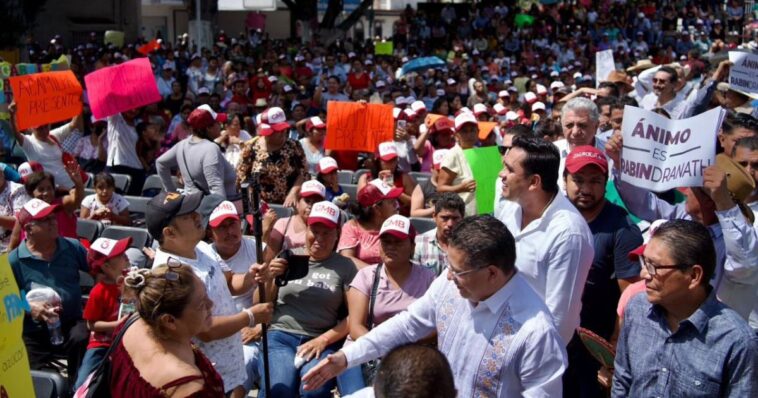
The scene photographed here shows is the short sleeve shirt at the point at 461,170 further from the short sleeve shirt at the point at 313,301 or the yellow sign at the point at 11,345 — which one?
the yellow sign at the point at 11,345

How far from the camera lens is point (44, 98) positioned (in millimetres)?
9273

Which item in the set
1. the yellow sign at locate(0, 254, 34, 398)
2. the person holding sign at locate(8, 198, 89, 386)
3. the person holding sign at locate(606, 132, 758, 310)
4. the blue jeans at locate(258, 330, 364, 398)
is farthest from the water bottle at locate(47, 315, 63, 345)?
the person holding sign at locate(606, 132, 758, 310)

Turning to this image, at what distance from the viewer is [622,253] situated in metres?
4.03

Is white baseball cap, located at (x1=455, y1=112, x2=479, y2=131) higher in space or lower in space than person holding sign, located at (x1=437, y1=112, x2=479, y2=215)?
higher

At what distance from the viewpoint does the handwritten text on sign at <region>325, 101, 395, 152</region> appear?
33.0ft

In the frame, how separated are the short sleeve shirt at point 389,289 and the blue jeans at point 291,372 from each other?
1.17 feet

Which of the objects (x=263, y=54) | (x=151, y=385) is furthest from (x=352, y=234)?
(x=263, y=54)

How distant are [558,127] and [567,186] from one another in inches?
158

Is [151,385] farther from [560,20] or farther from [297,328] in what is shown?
[560,20]

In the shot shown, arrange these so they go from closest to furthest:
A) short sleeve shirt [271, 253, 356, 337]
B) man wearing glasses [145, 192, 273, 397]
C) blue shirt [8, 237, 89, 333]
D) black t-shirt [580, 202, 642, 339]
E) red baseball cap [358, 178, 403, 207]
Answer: black t-shirt [580, 202, 642, 339] → man wearing glasses [145, 192, 273, 397] → short sleeve shirt [271, 253, 356, 337] → blue shirt [8, 237, 89, 333] → red baseball cap [358, 178, 403, 207]

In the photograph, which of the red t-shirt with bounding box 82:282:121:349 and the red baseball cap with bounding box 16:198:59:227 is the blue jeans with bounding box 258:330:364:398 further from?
the red baseball cap with bounding box 16:198:59:227

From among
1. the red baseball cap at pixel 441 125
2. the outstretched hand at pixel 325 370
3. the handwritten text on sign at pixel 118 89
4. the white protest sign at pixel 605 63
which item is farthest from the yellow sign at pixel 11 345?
the white protest sign at pixel 605 63

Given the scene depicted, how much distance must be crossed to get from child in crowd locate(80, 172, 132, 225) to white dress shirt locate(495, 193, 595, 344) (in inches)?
212

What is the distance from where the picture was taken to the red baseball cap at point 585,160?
414 cm
